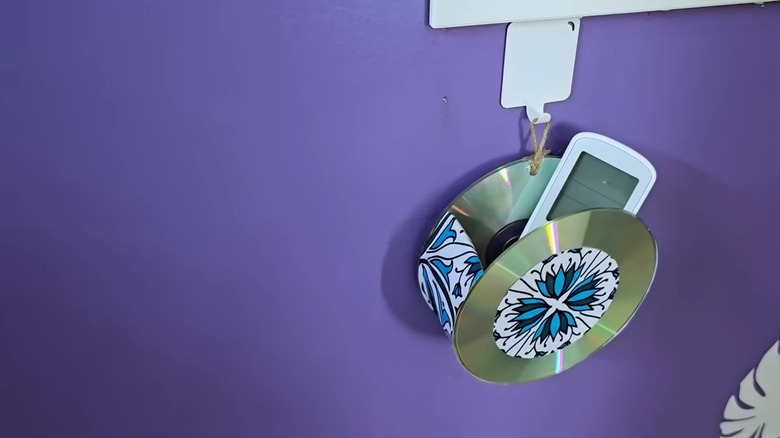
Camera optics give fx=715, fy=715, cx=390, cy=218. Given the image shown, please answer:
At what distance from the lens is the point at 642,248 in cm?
60

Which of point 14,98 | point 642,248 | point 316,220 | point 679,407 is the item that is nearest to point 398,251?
point 316,220

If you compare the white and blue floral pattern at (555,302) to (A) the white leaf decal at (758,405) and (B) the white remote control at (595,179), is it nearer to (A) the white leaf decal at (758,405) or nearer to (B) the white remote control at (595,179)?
(B) the white remote control at (595,179)

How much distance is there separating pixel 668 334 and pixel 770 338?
16 centimetres

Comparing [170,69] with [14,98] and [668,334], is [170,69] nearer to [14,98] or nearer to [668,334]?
[14,98]

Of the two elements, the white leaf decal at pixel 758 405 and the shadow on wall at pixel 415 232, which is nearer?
the shadow on wall at pixel 415 232

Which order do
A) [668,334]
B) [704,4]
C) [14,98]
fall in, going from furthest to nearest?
[668,334] → [704,4] → [14,98]

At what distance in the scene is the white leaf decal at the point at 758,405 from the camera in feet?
2.95

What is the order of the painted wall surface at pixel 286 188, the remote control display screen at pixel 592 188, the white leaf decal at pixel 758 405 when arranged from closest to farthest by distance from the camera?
the painted wall surface at pixel 286 188 < the remote control display screen at pixel 592 188 < the white leaf decal at pixel 758 405

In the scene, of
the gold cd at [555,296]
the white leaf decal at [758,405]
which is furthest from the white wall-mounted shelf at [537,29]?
the white leaf decal at [758,405]

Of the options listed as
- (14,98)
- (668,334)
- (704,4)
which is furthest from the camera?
(668,334)

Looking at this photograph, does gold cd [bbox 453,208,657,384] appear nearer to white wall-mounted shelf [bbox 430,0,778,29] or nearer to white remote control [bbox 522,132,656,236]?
white remote control [bbox 522,132,656,236]

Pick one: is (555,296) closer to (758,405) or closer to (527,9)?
(527,9)

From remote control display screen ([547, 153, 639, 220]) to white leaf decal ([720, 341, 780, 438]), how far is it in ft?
1.43

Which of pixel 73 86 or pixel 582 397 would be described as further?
pixel 582 397
